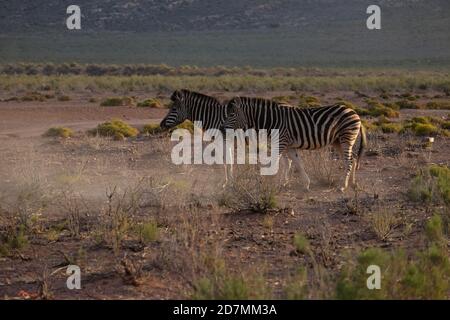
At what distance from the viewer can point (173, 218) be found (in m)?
10.3

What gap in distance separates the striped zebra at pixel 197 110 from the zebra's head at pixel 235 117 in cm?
32

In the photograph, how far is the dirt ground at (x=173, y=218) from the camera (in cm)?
805

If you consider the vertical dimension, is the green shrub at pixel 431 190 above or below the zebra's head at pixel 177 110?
below

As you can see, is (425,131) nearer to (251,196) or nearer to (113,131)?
(113,131)

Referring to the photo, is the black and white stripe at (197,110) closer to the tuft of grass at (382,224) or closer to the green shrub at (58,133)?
the tuft of grass at (382,224)

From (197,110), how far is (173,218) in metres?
4.80

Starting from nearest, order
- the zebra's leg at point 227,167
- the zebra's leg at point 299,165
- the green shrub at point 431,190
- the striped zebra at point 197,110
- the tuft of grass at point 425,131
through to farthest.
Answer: the green shrub at point 431,190
the zebra's leg at point 227,167
the zebra's leg at point 299,165
the striped zebra at point 197,110
the tuft of grass at point 425,131

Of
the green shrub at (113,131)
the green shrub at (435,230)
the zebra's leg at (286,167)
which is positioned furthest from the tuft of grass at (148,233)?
the green shrub at (113,131)

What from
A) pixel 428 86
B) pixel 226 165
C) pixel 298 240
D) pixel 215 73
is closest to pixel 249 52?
pixel 215 73

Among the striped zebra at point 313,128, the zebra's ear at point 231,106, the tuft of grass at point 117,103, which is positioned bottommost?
the tuft of grass at point 117,103

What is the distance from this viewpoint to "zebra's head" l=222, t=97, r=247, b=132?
45.9 ft

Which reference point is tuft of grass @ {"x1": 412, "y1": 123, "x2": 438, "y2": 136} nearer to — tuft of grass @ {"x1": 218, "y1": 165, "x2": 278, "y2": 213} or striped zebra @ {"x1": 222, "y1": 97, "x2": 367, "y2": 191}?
striped zebra @ {"x1": 222, "y1": 97, "x2": 367, "y2": 191}

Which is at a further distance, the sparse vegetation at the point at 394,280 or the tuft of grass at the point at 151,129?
the tuft of grass at the point at 151,129
